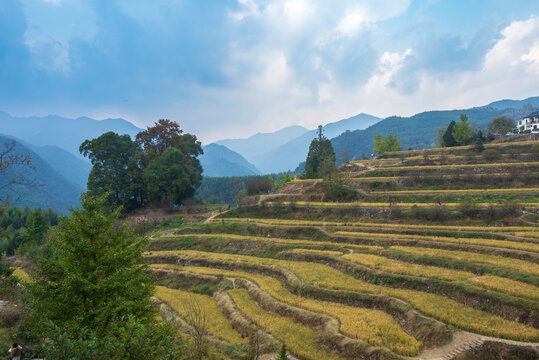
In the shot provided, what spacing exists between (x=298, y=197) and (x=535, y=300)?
34.1m

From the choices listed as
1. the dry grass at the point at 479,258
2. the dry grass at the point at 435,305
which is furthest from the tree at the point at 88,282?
the dry grass at the point at 479,258

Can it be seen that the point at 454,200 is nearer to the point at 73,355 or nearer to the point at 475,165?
the point at 475,165

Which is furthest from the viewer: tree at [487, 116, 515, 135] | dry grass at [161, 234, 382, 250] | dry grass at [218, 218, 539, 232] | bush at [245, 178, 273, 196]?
tree at [487, 116, 515, 135]

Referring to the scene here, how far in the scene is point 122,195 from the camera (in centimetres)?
5297

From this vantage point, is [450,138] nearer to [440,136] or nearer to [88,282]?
[440,136]

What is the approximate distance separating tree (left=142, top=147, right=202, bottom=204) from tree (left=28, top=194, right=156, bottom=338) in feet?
123

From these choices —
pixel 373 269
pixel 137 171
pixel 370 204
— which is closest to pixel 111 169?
pixel 137 171

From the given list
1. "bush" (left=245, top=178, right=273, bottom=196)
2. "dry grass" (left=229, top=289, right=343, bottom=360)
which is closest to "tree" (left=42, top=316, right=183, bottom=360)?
"dry grass" (left=229, top=289, right=343, bottom=360)

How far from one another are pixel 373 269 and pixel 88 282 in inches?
678

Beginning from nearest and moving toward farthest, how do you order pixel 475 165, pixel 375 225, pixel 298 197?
1. pixel 375 225
2. pixel 475 165
3. pixel 298 197

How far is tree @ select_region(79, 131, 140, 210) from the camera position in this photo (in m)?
50.9

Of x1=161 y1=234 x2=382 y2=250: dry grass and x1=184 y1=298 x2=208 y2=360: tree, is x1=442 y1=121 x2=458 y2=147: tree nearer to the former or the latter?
x1=161 y1=234 x2=382 y2=250: dry grass

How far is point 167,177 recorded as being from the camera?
4975cm

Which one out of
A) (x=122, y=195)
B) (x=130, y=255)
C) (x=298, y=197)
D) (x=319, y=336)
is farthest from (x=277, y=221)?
(x=122, y=195)
